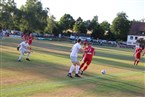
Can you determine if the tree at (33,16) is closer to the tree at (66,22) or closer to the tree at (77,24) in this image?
the tree at (66,22)

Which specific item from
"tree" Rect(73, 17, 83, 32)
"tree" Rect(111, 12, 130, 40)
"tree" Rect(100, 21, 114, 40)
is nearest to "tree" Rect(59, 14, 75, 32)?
"tree" Rect(73, 17, 83, 32)

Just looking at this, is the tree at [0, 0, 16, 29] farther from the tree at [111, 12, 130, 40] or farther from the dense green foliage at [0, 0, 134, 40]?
the tree at [111, 12, 130, 40]

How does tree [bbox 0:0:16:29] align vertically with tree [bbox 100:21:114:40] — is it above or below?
above

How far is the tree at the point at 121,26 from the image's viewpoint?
111 metres

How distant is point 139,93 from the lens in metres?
14.4

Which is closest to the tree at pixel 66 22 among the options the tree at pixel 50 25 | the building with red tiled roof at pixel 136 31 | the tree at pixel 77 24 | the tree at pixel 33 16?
the tree at pixel 77 24

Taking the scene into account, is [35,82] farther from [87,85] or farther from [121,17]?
[121,17]

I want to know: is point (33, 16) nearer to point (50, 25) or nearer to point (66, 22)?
point (50, 25)

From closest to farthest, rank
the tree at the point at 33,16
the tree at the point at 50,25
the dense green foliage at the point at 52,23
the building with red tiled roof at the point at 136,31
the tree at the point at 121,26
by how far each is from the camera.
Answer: the dense green foliage at the point at 52,23 → the tree at the point at 33,16 → the tree at the point at 50,25 → the tree at the point at 121,26 → the building with red tiled roof at the point at 136,31

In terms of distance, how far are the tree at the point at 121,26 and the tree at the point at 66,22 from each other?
1534 centimetres

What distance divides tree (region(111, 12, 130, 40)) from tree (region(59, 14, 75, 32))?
50.3 ft

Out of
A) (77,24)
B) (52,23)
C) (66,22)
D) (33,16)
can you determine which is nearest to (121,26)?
(77,24)

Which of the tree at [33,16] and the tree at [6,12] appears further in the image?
the tree at [33,16]

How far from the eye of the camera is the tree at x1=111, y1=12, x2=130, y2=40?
111 meters
